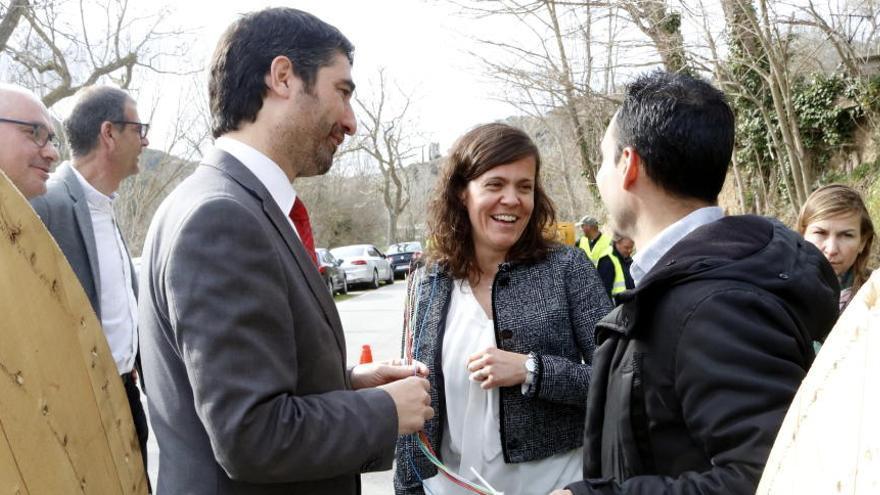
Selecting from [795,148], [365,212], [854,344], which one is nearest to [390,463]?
[854,344]

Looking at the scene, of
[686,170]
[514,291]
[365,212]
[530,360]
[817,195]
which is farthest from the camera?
→ [365,212]

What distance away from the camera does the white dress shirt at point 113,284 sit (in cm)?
326

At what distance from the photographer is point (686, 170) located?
150cm

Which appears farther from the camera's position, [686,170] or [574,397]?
[574,397]

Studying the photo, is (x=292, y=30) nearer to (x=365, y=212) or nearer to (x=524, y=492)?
(x=524, y=492)

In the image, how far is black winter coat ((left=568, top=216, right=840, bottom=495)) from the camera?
3.87ft

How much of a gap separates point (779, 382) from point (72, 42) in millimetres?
19686

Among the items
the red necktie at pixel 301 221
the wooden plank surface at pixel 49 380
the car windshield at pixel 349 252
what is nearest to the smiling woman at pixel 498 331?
the red necktie at pixel 301 221

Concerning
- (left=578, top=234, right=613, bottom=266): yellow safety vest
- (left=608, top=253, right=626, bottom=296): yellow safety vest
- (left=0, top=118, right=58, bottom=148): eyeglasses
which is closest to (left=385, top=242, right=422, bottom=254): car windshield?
(left=578, top=234, right=613, bottom=266): yellow safety vest

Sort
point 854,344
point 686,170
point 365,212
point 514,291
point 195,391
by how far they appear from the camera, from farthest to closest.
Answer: point 365,212, point 514,291, point 686,170, point 195,391, point 854,344

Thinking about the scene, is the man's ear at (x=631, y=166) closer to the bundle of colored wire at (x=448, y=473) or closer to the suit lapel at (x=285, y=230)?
the suit lapel at (x=285, y=230)

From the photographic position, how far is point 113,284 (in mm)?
3311

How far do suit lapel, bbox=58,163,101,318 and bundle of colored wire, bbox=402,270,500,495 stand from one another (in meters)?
1.58

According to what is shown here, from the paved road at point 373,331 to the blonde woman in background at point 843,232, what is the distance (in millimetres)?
3269
